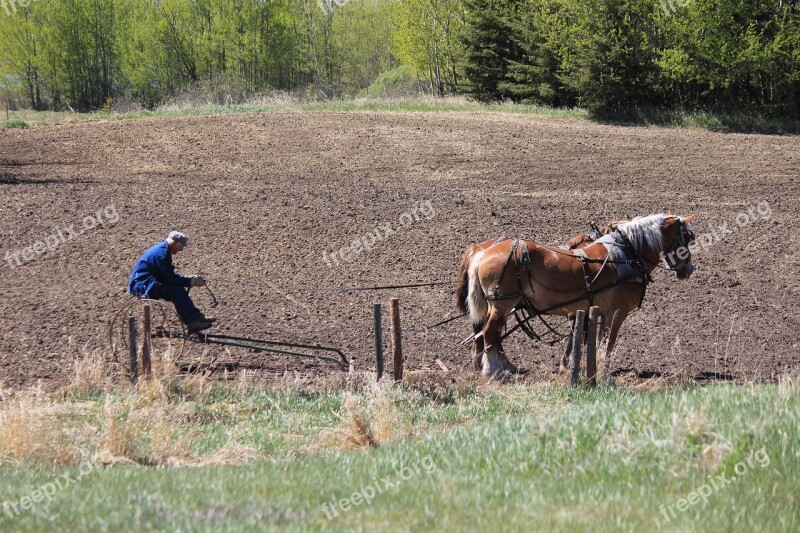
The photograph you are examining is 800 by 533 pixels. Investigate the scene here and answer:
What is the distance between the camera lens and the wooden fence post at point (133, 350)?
9789mm

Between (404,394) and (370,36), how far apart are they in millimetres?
67224

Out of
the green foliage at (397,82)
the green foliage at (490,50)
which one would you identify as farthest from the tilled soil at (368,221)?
the green foliage at (397,82)

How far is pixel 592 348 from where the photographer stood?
379 inches

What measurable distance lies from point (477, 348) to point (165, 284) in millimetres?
3810

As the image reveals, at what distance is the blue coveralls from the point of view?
407 inches

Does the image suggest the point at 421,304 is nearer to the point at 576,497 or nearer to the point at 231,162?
the point at 576,497

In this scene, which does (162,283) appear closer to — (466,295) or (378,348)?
(378,348)

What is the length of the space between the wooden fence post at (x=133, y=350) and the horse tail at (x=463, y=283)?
3799 millimetres

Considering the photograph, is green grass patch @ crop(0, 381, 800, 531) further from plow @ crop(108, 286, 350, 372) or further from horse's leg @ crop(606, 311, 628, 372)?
horse's leg @ crop(606, 311, 628, 372)

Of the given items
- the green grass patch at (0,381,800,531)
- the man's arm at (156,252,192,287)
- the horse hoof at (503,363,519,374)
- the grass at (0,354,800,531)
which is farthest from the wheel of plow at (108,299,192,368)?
the horse hoof at (503,363,519,374)

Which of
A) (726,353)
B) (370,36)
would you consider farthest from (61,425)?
(370,36)

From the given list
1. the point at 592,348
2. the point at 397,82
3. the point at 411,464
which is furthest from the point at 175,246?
the point at 397,82

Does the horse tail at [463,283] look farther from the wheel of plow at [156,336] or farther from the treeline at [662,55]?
the treeline at [662,55]

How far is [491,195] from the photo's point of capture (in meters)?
19.2
